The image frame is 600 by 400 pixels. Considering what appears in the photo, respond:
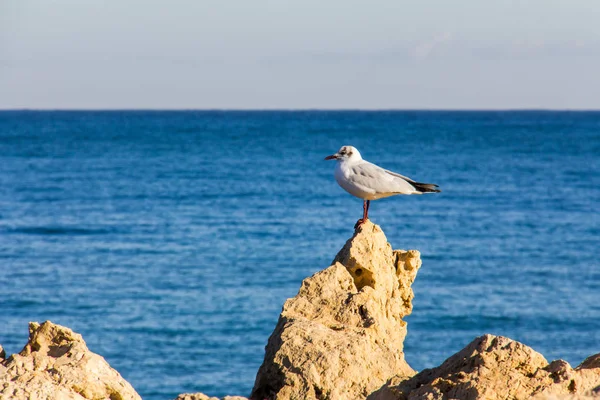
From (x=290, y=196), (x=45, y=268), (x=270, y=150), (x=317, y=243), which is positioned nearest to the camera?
(x=45, y=268)

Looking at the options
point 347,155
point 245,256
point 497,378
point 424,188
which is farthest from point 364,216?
point 245,256

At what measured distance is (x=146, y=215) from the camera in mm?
36688

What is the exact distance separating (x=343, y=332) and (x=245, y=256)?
21.3 metres

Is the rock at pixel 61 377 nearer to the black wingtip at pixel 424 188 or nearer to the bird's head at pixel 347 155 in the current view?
the bird's head at pixel 347 155

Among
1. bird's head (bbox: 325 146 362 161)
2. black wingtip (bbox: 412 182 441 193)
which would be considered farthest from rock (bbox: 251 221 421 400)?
black wingtip (bbox: 412 182 441 193)

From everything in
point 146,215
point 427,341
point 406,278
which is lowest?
point 427,341

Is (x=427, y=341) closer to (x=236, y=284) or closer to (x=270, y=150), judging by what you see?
(x=236, y=284)

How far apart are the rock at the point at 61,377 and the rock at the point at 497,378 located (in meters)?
1.52

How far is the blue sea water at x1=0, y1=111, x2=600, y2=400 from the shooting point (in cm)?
1858

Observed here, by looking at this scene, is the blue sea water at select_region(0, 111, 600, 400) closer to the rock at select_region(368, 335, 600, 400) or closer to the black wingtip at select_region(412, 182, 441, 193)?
the black wingtip at select_region(412, 182, 441, 193)

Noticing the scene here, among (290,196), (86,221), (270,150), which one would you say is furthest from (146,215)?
(270,150)

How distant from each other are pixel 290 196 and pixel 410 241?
44.5 feet

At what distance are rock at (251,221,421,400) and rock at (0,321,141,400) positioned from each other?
0.98 meters

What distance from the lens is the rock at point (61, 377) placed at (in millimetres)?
4383
